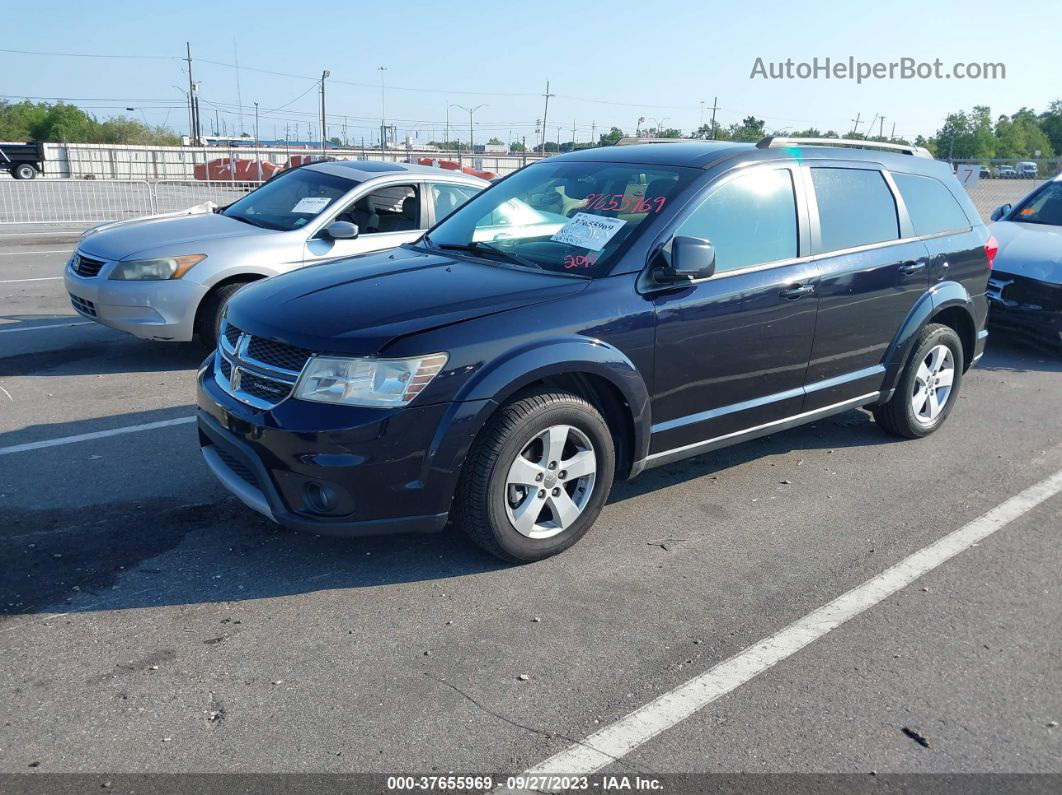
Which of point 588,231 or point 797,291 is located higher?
point 588,231

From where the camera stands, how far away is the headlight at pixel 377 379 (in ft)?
11.8

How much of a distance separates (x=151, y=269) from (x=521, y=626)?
16.0 feet

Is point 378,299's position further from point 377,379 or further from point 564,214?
Result: point 564,214

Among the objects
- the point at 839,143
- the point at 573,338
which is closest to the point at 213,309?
the point at 573,338

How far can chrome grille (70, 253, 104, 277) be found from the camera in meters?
7.13

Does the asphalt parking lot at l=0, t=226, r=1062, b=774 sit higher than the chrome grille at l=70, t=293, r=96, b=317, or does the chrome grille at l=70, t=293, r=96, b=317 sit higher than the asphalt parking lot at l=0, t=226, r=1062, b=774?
the chrome grille at l=70, t=293, r=96, b=317

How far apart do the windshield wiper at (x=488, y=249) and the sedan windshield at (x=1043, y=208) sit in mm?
7543

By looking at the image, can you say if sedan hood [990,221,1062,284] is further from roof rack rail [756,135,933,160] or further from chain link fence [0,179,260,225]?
chain link fence [0,179,260,225]

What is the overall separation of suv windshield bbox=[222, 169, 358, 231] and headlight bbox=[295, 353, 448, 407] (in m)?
4.29

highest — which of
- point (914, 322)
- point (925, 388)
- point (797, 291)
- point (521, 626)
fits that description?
point (797, 291)

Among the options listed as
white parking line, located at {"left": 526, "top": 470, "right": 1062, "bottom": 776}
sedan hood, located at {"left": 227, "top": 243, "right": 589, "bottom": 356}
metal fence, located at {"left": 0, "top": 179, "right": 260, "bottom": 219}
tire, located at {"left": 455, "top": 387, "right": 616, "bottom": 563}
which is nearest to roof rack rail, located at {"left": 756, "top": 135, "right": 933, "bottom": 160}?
sedan hood, located at {"left": 227, "top": 243, "right": 589, "bottom": 356}

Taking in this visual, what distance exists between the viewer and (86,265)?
7.24 meters

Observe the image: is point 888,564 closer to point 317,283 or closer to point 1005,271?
point 317,283

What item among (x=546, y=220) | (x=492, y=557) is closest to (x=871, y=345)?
(x=546, y=220)
